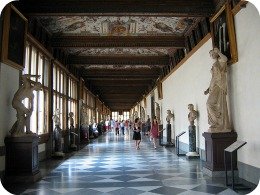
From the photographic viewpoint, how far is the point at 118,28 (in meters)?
11.7

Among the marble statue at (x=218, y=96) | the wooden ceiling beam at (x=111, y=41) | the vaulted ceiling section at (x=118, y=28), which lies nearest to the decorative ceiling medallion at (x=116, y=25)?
the vaulted ceiling section at (x=118, y=28)

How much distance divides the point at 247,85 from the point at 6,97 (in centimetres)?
550

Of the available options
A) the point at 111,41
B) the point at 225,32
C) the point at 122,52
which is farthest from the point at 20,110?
the point at 122,52

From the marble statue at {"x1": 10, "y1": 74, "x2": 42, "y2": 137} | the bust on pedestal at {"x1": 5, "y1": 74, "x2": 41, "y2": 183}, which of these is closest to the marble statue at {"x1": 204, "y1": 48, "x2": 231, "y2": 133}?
the bust on pedestal at {"x1": 5, "y1": 74, "x2": 41, "y2": 183}

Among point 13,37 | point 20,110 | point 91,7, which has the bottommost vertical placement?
point 20,110

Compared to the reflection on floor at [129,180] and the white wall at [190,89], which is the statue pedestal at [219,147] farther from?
the white wall at [190,89]

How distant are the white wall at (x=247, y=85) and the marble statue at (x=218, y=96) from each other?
0.23 metres

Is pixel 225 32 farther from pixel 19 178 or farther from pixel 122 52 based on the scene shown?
pixel 122 52

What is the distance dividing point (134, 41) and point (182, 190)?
769 cm

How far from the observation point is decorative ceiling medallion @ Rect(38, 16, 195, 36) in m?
10.6

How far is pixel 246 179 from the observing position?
6785mm

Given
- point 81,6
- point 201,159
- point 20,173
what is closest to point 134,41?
point 81,6

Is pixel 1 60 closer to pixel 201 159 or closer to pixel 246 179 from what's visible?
pixel 246 179

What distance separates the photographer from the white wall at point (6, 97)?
6916 millimetres
